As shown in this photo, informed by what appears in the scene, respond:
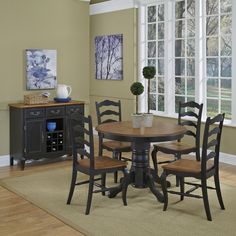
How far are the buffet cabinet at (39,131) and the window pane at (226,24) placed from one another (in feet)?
7.84

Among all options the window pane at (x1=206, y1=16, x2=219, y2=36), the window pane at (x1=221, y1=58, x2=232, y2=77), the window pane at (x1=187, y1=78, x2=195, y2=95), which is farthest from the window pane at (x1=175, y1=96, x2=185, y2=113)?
the window pane at (x1=206, y1=16, x2=219, y2=36)

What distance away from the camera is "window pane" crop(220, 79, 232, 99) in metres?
5.91

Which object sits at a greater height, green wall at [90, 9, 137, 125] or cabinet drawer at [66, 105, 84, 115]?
green wall at [90, 9, 137, 125]

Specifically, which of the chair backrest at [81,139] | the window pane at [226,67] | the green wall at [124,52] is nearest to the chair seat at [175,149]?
the chair backrest at [81,139]

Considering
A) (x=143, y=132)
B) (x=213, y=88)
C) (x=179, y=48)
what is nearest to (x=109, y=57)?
(x=179, y=48)

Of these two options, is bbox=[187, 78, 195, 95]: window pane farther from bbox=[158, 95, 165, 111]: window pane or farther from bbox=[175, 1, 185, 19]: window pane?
bbox=[175, 1, 185, 19]: window pane

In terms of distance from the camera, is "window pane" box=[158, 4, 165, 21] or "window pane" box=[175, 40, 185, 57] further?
"window pane" box=[158, 4, 165, 21]

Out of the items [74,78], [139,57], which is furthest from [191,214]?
[139,57]

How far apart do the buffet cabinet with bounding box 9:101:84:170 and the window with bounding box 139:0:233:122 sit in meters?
1.65

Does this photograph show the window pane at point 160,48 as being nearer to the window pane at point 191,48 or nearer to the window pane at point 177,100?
the window pane at point 191,48

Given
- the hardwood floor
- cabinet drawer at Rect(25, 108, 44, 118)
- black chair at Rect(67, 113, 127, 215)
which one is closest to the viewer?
the hardwood floor

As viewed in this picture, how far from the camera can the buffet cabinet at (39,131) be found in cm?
570

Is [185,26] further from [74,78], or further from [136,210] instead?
[136,210]

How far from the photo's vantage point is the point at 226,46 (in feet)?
19.4
